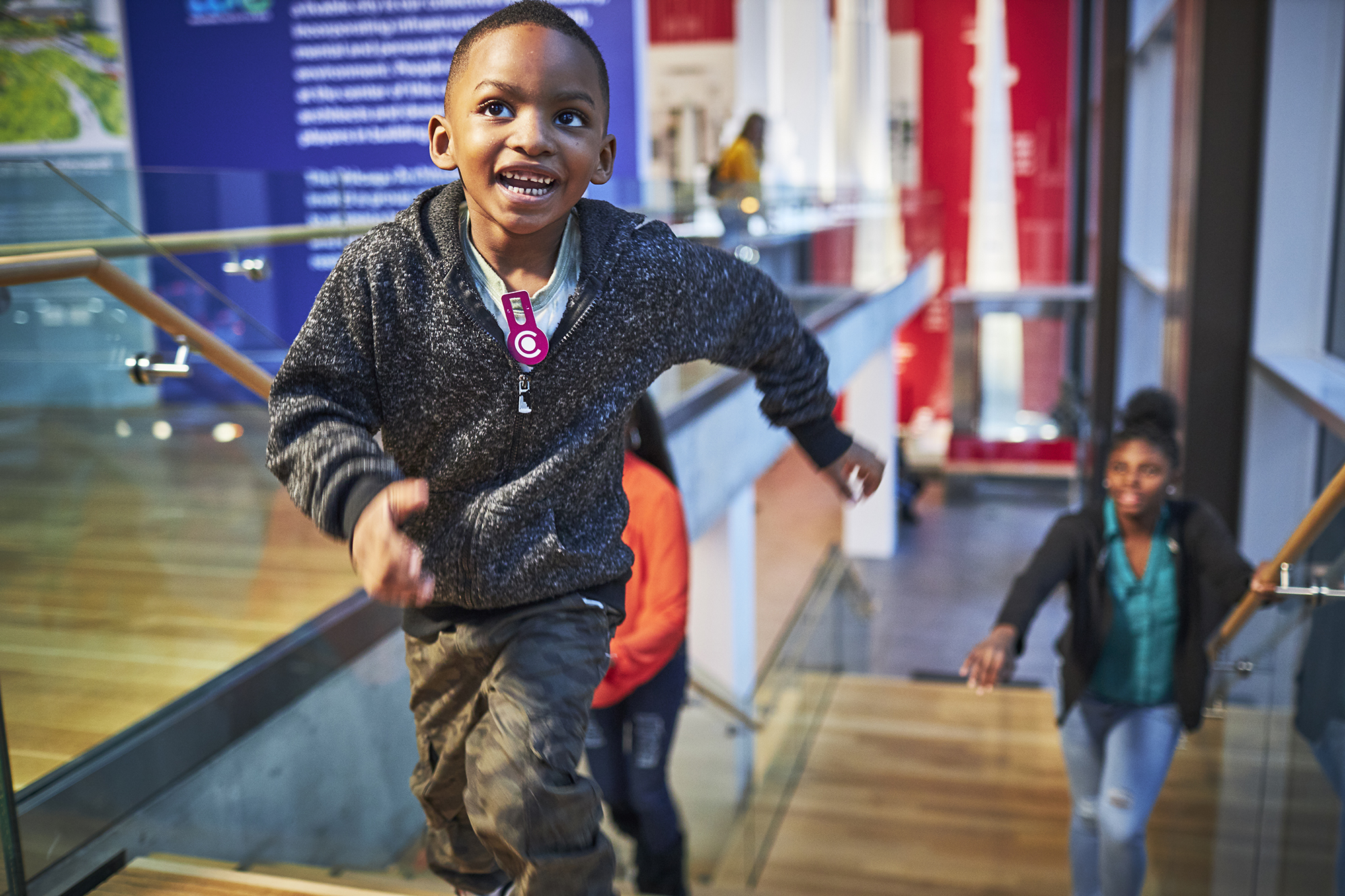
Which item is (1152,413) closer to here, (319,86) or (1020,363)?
(319,86)

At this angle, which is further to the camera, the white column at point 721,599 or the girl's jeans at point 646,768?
the white column at point 721,599

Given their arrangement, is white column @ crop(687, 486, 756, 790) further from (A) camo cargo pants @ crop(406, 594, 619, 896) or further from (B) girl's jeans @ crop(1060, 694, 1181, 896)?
(A) camo cargo pants @ crop(406, 594, 619, 896)

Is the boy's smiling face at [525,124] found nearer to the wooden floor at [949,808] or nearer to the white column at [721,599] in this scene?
the wooden floor at [949,808]

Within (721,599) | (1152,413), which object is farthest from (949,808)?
(1152,413)

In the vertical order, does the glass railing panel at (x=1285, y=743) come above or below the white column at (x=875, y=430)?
above

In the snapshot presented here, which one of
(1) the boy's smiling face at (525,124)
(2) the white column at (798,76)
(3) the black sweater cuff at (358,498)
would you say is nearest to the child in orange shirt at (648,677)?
(1) the boy's smiling face at (525,124)

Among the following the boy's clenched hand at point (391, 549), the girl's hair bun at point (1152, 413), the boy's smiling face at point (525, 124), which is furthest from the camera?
the girl's hair bun at point (1152, 413)

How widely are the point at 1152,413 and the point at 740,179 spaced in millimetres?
4814

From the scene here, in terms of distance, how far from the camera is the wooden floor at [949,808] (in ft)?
13.4

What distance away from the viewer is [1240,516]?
6.69 meters

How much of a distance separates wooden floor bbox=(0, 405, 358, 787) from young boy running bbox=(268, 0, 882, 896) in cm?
127

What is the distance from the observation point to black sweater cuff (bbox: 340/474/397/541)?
46.3 inches

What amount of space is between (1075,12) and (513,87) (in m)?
21.0

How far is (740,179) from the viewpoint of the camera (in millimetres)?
7906
